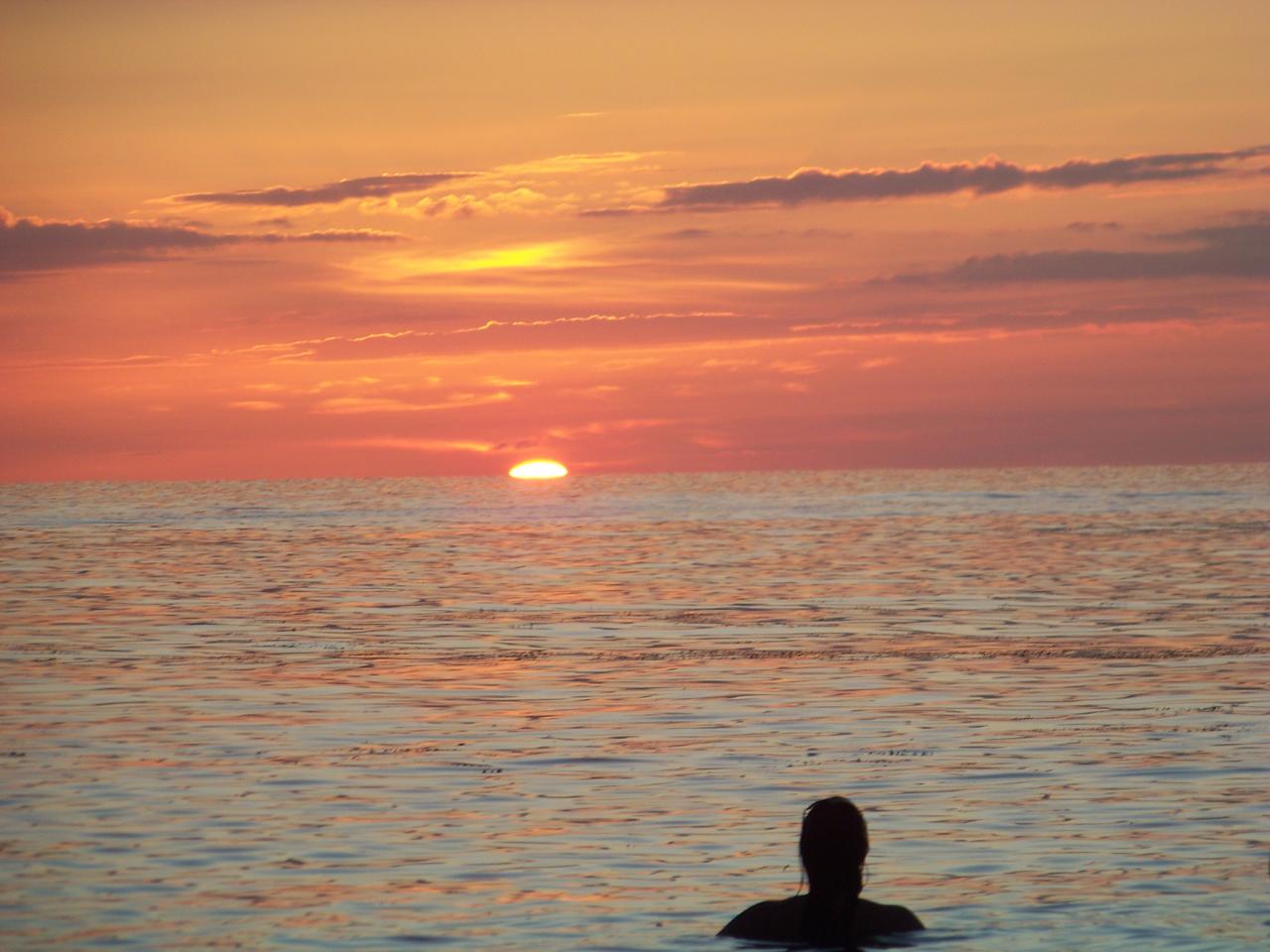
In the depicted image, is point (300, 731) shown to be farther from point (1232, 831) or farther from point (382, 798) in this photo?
point (1232, 831)

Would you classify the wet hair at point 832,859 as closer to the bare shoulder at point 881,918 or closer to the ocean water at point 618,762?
the bare shoulder at point 881,918

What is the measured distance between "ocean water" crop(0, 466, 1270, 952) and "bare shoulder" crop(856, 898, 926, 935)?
44cm

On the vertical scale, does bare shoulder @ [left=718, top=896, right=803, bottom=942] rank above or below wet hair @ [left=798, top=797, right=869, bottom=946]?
below

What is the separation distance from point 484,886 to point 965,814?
4647 millimetres

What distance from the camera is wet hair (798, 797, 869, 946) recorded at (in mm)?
9766

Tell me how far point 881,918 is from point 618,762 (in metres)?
7.74

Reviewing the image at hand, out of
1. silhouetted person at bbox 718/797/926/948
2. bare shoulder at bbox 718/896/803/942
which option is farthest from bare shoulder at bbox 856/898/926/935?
bare shoulder at bbox 718/896/803/942

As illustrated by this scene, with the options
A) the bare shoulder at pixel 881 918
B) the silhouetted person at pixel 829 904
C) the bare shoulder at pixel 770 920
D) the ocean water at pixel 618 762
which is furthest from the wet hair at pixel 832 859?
the ocean water at pixel 618 762

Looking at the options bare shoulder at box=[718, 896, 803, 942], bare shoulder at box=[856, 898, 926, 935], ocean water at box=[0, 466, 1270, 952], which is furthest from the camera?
ocean water at box=[0, 466, 1270, 952]

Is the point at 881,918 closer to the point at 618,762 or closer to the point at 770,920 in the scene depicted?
the point at 770,920

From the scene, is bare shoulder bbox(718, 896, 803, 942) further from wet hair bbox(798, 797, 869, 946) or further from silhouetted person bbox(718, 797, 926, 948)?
wet hair bbox(798, 797, 869, 946)

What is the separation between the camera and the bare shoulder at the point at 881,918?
432 inches

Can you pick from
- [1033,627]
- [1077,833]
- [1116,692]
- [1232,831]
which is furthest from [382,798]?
[1033,627]

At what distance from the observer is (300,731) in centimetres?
2081
